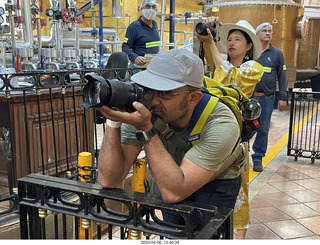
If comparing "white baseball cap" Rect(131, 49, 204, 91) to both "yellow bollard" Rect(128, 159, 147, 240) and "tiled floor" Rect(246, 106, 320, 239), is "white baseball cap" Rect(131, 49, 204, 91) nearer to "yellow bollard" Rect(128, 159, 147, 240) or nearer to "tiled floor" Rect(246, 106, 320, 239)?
"yellow bollard" Rect(128, 159, 147, 240)

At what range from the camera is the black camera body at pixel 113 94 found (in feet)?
4.64

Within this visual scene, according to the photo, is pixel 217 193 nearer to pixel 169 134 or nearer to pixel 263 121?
pixel 169 134

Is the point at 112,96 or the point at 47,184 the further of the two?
the point at 47,184

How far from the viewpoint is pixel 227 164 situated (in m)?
1.86

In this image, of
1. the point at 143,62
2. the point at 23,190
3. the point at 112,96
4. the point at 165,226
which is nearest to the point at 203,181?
the point at 165,226

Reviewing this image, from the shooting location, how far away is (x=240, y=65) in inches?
111

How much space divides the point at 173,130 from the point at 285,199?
2689 mm

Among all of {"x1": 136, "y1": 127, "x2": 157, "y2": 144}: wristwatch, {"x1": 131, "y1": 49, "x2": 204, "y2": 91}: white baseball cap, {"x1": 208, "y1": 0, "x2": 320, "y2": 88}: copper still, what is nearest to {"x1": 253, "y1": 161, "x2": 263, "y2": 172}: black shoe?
{"x1": 131, "y1": 49, "x2": 204, "y2": 91}: white baseball cap

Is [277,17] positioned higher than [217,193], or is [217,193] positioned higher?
[277,17]

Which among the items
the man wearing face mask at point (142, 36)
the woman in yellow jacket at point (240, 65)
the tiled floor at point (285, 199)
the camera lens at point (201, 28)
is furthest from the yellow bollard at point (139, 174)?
the man wearing face mask at point (142, 36)

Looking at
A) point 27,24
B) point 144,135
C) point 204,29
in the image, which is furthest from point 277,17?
point 144,135

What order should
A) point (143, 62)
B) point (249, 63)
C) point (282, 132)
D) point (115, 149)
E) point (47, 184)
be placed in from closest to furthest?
point (47, 184) → point (115, 149) → point (249, 63) → point (143, 62) → point (282, 132)

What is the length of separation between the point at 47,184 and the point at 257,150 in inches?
148

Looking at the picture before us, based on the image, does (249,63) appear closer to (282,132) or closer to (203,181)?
(203,181)
